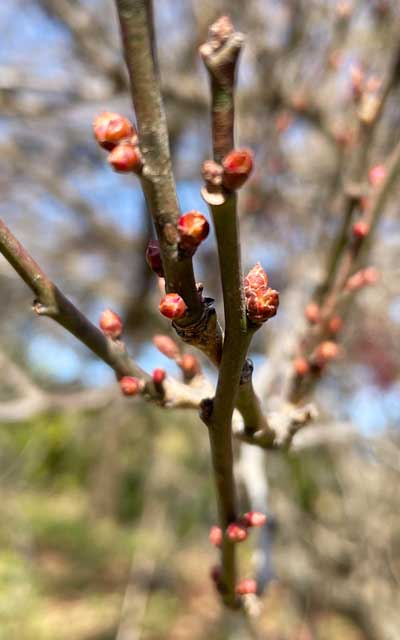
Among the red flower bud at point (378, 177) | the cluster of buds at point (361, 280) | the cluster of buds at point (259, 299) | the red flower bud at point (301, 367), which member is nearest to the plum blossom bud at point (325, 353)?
the red flower bud at point (301, 367)

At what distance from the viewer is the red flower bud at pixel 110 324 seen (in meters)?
0.78

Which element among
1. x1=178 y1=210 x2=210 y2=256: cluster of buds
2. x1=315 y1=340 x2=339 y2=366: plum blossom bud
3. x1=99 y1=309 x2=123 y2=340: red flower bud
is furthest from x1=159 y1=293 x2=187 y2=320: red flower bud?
x1=315 y1=340 x2=339 y2=366: plum blossom bud

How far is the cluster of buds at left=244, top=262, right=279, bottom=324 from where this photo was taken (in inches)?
20.7

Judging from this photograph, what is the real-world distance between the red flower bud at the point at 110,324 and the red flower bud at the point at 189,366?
0.36 feet

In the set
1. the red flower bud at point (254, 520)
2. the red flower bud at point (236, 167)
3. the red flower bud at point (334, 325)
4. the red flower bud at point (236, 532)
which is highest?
the red flower bud at point (334, 325)

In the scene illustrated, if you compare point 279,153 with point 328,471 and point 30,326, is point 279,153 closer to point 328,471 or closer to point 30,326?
point 328,471

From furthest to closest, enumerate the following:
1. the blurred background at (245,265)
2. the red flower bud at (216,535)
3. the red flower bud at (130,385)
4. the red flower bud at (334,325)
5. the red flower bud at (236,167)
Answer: the blurred background at (245,265) < the red flower bud at (334,325) < the red flower bud at (216,535) < the red flower bud at (130,385) < the red flower bud at (236,167)

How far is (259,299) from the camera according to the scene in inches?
20.8

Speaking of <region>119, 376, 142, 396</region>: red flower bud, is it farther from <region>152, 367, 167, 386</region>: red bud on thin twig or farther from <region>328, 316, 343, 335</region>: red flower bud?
<region>328, 316, 343, 335</region>: red flower bud

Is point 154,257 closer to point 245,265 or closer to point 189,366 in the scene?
point 189,366

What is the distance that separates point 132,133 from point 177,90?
250 cm

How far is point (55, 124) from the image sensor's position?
12.0 feet

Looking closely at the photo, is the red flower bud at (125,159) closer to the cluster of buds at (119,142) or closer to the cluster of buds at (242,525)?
the cluster of buds at (119,142)

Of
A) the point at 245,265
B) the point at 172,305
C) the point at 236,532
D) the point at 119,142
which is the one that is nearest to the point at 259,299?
the point at 172,305
